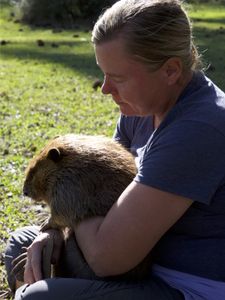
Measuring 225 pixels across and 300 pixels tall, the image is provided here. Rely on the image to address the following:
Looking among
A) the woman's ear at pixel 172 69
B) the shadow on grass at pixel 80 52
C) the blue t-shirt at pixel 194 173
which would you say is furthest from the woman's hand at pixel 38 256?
the shadow on grass at pixel 80 52

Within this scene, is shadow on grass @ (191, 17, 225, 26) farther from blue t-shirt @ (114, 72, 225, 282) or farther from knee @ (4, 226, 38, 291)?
blue t-shirt @ (114, 72, 225, 282)

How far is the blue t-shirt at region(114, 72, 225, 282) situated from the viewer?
2010 mm

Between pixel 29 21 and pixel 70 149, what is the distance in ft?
46.6

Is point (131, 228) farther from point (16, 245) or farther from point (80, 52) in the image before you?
point (80, 52)

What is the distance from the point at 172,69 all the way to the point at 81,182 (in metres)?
0.59

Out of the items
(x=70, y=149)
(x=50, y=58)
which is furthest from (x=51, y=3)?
(x=70, y=149)

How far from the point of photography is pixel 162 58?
2.13m

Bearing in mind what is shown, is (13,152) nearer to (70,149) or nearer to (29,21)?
(70,149)

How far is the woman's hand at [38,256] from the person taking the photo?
239cm

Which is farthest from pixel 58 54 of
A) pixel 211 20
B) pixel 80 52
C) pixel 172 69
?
pixel 172 69

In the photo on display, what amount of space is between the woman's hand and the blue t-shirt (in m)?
0.41

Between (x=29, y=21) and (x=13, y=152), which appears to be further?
(x=29, y=21)

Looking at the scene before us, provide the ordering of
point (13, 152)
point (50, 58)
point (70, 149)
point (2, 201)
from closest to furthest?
point (70, 149), point (2, 201), point (13, 152), point (50, 58)

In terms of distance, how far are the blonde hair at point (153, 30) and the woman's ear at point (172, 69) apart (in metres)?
0.02
